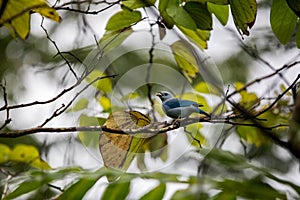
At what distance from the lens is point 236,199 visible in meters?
0.50

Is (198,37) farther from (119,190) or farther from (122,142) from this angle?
(119,190)

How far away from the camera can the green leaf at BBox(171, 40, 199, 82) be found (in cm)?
82

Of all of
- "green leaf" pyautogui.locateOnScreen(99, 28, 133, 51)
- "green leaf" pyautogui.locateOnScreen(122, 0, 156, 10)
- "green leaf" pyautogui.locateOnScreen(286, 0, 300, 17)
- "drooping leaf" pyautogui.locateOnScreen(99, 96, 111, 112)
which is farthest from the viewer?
"drooping leaf" pyautogui.locateOnScreen(99, 96, 111, 112)

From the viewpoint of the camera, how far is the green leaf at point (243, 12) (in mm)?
597

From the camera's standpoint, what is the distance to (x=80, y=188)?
51 centimetres

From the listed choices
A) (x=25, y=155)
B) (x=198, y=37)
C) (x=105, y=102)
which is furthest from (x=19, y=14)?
(x=105, y=102)

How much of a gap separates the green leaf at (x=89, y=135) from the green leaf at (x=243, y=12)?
25cm

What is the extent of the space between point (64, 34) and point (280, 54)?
91cm

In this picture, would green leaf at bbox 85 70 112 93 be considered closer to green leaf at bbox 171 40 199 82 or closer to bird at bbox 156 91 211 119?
green leaf at bbox 171 40 199 82

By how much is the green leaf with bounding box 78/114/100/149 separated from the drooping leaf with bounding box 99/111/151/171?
0.25 ft

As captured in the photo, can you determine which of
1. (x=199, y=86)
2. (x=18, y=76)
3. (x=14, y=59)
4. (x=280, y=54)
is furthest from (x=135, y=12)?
(x=14, y=59)

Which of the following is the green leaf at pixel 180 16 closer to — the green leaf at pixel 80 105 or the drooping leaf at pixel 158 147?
the drooping leaf at pixel 158 147

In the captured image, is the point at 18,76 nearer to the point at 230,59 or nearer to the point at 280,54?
the point at 230,59

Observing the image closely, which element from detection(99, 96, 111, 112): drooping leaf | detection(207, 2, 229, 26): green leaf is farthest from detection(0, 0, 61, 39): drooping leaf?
detection(99, 96, 111, 112): drooping leaf
